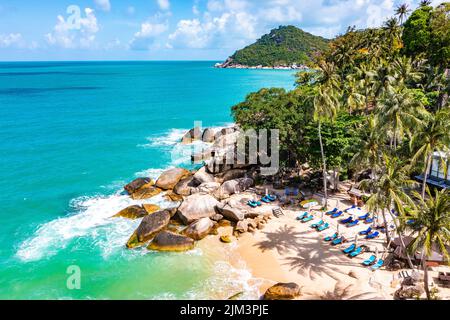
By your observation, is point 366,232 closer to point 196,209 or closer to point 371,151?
point 371,151

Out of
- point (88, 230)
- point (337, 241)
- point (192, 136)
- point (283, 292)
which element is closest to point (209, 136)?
point (192, 136)

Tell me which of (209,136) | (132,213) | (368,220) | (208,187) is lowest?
(132,213)

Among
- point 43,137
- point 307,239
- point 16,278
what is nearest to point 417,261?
point 307,239

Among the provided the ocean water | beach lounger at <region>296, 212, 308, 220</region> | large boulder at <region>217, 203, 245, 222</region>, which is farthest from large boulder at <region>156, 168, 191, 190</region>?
beach lounger at <region>296, 212, 308, 220</region>

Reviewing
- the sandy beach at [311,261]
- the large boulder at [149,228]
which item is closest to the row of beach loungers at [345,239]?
the sandy beach at [311,261]

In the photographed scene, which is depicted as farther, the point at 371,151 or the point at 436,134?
the point at 371,151

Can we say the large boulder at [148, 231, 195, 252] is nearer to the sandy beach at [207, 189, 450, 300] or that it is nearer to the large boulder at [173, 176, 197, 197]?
the sandy beach at [207, 189, 450, 300]

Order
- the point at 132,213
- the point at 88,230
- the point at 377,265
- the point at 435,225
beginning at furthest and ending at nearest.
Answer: the point at 132,213 < the point at 88,230 < the point at 377,265 < the point at 435,225
